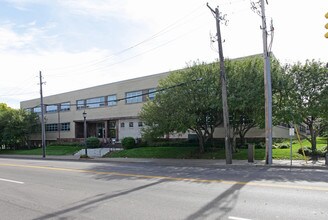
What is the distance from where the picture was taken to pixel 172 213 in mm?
7770

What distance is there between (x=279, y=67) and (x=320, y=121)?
5.40 meters

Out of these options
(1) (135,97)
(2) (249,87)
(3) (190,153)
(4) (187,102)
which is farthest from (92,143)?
(2) (249,87)

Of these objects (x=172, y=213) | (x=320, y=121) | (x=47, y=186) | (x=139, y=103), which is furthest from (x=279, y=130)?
(x=172, y=213)

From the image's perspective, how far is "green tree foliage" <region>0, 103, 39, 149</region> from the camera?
55.0m

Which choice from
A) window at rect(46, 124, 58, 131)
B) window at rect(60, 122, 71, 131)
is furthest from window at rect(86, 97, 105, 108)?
window at rect(46, 124, 58, 131)

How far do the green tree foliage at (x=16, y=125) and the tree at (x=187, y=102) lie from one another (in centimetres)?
3523

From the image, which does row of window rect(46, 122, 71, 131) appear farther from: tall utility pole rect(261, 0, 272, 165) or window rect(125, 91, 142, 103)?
tall utility pole rect(261, 0, 272, 165)

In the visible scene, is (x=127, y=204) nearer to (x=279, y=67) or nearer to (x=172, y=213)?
(x=172, y=213)

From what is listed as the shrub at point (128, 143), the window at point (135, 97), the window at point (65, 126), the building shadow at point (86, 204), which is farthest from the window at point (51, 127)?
the building shadow at point (86, 204)

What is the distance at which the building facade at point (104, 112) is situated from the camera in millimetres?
44391

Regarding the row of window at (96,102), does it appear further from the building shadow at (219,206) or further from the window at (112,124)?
the building shadow at (219,206)

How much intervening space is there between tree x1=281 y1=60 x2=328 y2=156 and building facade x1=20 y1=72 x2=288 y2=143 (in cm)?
1011

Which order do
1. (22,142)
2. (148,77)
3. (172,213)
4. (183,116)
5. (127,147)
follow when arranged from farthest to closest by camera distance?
(22,142)
(148,77)
(127,147)
(183,116)
(172,213)

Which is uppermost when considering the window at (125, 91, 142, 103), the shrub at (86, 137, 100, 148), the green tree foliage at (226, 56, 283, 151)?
the window at (125, 91, 142, 103)
